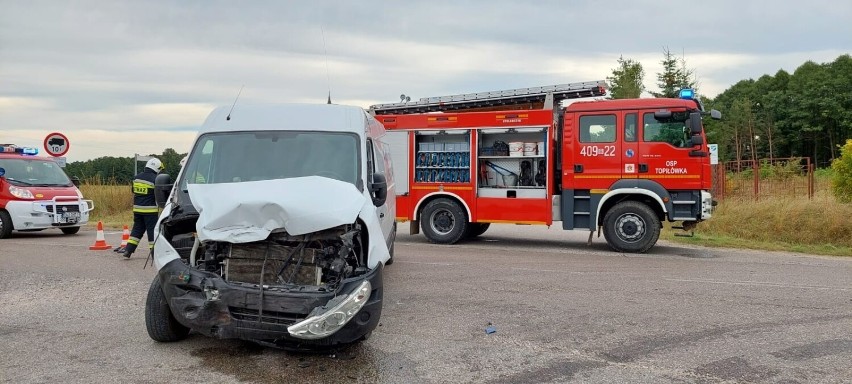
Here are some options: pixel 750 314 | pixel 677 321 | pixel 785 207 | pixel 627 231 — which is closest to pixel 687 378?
pixel 677 321

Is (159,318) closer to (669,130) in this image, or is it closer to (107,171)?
(669,130)

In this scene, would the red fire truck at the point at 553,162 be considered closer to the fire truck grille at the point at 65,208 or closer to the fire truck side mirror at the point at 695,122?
the fire truck side mirror at the point at 695,122

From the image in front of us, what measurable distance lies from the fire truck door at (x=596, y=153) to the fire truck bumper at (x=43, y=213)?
10673mm

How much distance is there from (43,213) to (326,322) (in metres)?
12.4

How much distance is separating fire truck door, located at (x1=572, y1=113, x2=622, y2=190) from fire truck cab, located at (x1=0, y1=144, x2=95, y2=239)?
1073cm

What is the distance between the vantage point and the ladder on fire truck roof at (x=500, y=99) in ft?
42.5

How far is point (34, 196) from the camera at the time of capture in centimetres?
1435

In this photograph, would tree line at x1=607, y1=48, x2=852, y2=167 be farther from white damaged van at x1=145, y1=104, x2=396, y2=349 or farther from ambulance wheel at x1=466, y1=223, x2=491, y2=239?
white damaged van at x1=145, y1=104, x2=396, y2=349

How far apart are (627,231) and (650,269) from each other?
2.20 meters

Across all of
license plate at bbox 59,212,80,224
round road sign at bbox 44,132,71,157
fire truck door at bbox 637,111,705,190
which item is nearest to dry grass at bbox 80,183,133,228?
round road sign at bbox 44,132,71,157

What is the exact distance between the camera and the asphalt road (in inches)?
188

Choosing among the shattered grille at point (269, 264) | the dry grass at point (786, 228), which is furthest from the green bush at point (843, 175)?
the shattered grille at point (269, 264)

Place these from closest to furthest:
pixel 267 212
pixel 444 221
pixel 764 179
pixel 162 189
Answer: pixel 267 212, pixel 162 189, pixel 444 221, pixel 764 179

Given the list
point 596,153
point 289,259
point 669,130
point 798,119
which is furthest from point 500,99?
point 798,119
